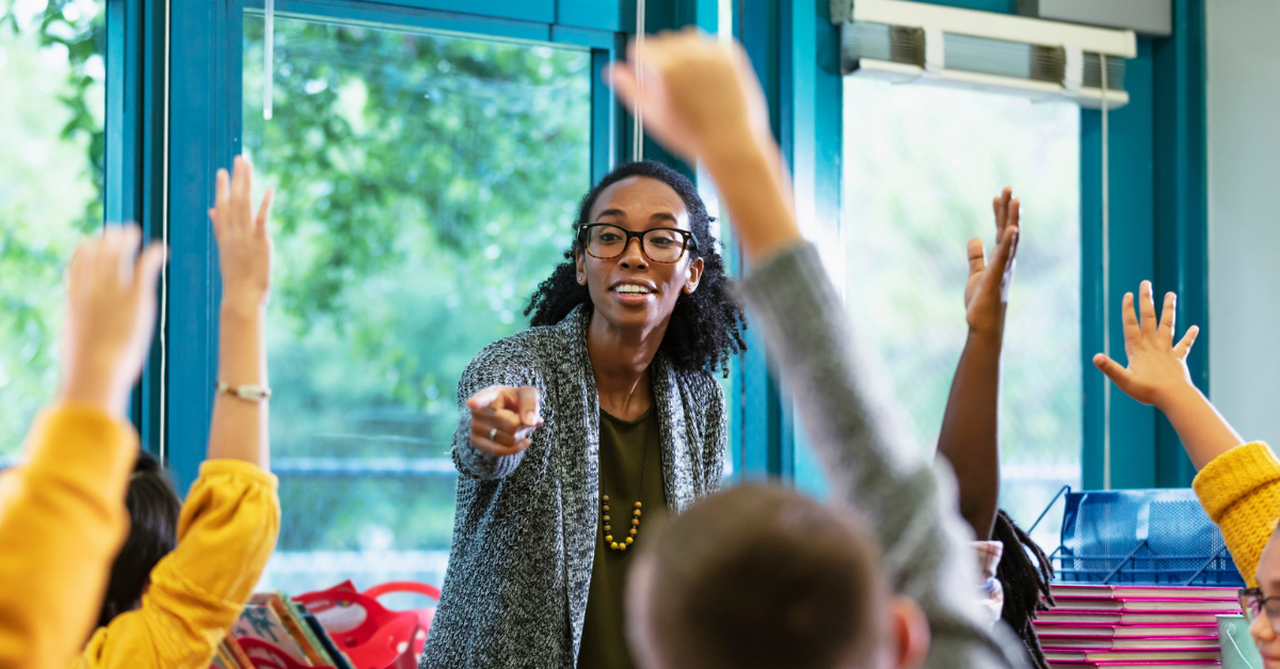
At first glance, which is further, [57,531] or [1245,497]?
[1245,497]

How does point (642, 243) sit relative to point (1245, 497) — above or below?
above

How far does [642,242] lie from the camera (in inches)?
71.7

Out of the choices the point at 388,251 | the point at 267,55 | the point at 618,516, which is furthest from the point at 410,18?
the point at 618,516

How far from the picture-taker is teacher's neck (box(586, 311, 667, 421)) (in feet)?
6.02

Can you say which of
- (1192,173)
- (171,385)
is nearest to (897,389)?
(1192,173)

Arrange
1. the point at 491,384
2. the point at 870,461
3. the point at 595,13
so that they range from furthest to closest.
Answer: the point at 595,13 < the point at 491,384 < the point at 870,461

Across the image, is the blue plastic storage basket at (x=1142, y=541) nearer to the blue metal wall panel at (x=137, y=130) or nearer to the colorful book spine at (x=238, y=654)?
the colorful book spine at (x=238, y=654)

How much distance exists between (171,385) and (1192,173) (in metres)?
2.30

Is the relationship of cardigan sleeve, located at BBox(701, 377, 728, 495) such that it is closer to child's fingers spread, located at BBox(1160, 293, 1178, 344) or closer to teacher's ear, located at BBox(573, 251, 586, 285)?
teacher's ear, located at BBox(573, 251, 586, 285)

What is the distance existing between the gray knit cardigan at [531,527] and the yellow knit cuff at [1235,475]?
80 centimetres

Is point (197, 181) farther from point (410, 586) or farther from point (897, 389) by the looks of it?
point (897, 389)

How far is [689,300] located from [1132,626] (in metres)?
0.92

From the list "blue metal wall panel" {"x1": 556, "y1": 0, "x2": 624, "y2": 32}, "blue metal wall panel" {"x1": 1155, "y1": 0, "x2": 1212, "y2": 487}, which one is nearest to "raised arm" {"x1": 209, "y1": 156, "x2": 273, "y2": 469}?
"blue metal wall panel" {"x1": 556, "y1": 0, "x2": 624, "y2": 32}

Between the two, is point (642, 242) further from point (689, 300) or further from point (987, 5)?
point (987, 5)
